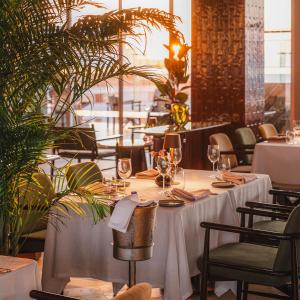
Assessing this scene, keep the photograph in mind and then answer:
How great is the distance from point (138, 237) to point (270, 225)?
1.52 meters

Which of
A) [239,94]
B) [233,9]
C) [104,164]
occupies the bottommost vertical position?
[104,164]

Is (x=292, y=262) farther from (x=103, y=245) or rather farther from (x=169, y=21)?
(x=169, y=21)

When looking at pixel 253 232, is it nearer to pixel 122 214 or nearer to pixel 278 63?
pixel 122 214

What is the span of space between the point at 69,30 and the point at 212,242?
1826mm

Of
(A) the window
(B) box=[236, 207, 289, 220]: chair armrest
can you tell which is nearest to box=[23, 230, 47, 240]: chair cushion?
(B) box=[236, 207, 289, 220]: chair armrest

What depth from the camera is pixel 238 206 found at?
5.12 metres

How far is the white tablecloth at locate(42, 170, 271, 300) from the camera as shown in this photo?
4.23m

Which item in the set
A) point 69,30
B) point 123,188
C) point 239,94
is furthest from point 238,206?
point 239,94

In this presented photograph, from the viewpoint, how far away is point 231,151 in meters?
7.75

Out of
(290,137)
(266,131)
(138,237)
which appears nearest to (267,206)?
(138,237)

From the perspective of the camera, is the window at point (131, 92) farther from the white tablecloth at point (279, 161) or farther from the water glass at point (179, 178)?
the water glass at point (179, 178)

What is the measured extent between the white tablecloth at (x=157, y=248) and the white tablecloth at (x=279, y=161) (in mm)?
2479

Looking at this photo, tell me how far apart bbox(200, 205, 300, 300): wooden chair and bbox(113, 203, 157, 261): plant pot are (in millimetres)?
415

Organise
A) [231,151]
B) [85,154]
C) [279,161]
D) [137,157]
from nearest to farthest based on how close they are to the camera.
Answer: [279,161]
[231,151]
[137,157]
[85,154]
